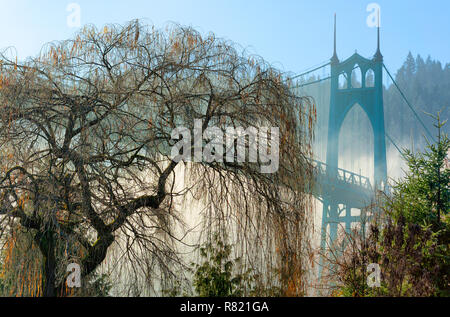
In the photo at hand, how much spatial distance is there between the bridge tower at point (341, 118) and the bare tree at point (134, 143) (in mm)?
6179

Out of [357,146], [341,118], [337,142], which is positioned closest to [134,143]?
[337,142]

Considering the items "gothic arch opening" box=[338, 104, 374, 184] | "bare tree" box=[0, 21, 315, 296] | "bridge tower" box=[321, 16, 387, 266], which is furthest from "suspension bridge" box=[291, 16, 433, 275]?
"bare tree" box=[0, 21, 315, 296]

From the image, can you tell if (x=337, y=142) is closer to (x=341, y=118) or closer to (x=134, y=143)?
(x=341, y=118)

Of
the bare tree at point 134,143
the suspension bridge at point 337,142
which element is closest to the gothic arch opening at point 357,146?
the suspension bridge at point 337,142

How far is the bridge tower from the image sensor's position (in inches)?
405

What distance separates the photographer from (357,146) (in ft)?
46.8

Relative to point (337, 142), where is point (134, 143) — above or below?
below

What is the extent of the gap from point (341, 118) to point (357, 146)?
2.56 metres

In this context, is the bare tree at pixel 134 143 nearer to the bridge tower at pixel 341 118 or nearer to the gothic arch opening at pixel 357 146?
the bridge tower at pixel 341 118

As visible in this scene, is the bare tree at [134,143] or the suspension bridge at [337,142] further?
the suspension bridge at [337,142]

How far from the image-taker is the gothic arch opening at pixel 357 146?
1279cm

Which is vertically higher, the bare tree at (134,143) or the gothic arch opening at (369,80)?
the gothic arch opening at (369,80)

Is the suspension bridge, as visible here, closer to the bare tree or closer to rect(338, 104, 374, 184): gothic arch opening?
rect(338, 104, 374, 184): gothic arch opening
